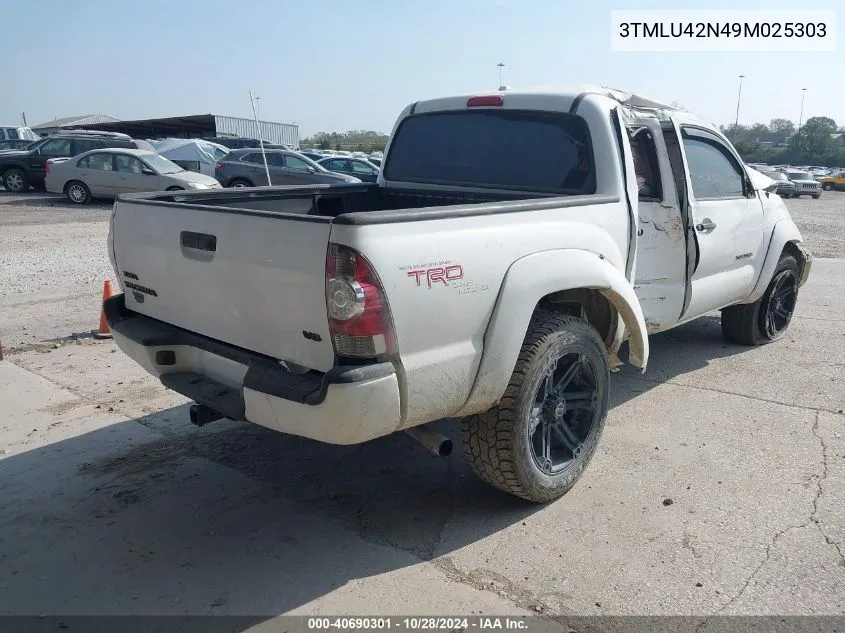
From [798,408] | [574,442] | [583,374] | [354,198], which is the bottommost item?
[798,408]

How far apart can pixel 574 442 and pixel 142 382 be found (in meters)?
3.34

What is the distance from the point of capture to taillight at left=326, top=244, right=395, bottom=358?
2770mm

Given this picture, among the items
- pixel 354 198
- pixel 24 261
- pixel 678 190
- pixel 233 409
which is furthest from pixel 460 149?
pixel 24 261

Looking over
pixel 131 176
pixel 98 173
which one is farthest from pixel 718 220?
pixel 98 173

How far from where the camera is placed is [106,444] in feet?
14.8

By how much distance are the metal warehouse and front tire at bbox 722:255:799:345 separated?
38905 mm

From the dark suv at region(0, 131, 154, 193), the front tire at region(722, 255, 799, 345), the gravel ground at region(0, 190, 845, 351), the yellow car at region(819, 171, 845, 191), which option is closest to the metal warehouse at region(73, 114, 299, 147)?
the dark suv at region(0, 131, 154, 193)

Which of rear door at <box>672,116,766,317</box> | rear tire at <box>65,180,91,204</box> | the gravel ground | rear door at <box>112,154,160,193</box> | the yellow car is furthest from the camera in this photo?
the yellow car

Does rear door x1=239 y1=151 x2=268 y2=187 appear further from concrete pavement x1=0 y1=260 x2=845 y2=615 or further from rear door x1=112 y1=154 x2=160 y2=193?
concrete pavement x1=0 y1=260 x2=845 y2=615

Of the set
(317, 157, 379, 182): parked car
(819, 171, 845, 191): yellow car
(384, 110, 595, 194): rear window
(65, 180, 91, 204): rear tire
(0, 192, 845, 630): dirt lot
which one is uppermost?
(384, 110, 595, 194): rear window

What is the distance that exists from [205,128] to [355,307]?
155 feet

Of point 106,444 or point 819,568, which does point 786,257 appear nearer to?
point 819,568

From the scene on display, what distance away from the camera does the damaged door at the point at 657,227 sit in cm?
476

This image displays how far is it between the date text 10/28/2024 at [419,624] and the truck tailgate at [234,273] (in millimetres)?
984
